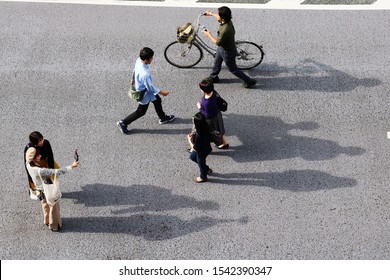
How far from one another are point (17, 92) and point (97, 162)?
263 centimetres

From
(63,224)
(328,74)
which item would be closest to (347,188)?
(328,74)

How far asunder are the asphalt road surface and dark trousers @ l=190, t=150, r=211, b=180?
0.87ft

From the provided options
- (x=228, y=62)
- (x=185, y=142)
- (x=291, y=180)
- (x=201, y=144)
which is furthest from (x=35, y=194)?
(x=228, y=62)

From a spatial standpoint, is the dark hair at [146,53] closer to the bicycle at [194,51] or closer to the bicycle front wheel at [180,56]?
the bicycle at [194,51]

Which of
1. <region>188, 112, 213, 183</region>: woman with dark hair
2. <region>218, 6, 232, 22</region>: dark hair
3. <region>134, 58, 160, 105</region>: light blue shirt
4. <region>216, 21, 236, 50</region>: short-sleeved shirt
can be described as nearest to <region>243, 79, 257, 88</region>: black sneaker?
<region>216, 21, 236, 50</region>: short-sleeved shirt

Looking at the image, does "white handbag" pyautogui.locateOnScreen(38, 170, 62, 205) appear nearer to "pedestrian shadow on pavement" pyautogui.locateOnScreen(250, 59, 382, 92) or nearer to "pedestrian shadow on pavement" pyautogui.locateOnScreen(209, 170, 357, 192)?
"pedestrian shadow on pavement" pyautogui.locateOnScreen(209, 170, 357, 192)

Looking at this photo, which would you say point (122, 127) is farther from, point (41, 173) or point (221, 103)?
point (41, 173)

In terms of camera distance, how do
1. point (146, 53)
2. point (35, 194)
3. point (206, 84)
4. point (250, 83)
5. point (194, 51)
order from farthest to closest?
1. point (194, 51)
2. point (250, 83)
3. point (146, 53)
4. point (206, 84)
5. point (35, 194)

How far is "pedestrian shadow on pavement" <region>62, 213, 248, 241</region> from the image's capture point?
371 inches

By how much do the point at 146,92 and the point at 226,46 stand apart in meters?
1.83

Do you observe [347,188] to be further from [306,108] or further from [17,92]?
[17,92]

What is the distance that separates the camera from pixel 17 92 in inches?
464

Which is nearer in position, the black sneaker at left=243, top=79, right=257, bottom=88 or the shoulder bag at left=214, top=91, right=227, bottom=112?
the shoulder bag at left=214, top=91, right=227, bottom=112

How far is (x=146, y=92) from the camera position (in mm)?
10484
